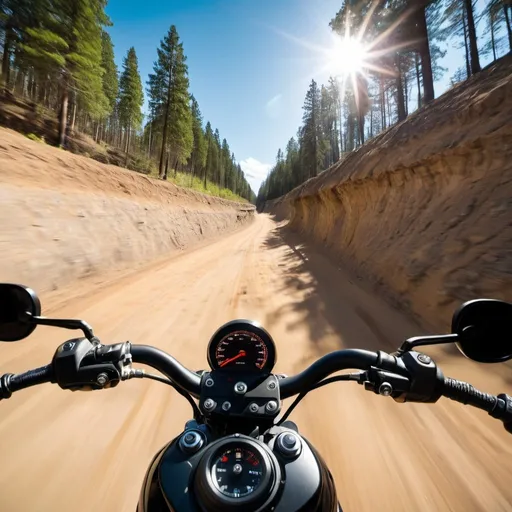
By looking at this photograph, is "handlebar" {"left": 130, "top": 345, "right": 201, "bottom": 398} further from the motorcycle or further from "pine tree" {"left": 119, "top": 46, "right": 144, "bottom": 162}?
"pine tree" {"left": 119, "top": 46, "right": 144, "bottom": 162}

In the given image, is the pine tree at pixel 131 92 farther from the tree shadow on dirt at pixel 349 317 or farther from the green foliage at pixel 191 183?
the tree shadow on dirt at pixel 349 317

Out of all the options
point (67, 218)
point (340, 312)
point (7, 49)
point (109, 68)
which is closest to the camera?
point (340, 312)

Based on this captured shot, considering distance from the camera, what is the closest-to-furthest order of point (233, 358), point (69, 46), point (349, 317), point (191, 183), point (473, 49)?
point (233, 358), point (349, 317), point (473, 49), point (69, 46), point (191, 183)

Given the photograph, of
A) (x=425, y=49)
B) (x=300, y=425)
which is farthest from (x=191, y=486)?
(x=425, y=49)

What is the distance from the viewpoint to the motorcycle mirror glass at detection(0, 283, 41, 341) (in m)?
1.18

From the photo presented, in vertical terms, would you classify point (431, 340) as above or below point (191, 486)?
above

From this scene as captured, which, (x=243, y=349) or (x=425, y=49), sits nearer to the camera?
(x=243, y=349)

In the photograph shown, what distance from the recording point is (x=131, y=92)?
34125 mm

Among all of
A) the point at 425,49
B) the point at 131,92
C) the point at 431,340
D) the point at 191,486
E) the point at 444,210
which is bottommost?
the point at 191,486

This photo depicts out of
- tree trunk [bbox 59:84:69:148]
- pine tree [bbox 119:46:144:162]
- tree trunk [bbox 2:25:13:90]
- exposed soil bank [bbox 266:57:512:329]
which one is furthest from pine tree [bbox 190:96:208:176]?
exposed soil bank [bbox 266:57:512:329]

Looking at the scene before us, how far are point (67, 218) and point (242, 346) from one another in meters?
6.34

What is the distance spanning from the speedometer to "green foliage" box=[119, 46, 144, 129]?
134 feet

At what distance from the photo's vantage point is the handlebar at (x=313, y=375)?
1.07 metres

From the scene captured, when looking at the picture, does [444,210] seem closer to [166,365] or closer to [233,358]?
[233,358]
